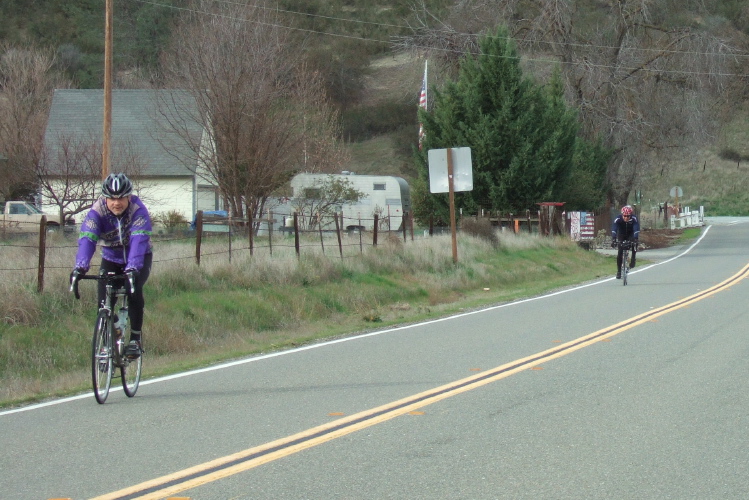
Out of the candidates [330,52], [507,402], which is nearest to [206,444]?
[507,402]

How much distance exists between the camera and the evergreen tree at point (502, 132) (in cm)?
3712

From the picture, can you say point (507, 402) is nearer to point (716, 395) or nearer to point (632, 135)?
point (716, 395)

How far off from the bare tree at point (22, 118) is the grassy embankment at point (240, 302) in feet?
62.0

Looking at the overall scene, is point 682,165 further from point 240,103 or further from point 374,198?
point 240,103

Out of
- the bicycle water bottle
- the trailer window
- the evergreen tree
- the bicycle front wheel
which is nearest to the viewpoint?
the bicycle water bottle

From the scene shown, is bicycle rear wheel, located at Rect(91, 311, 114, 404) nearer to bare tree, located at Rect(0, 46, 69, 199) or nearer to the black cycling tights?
the black cycling tights

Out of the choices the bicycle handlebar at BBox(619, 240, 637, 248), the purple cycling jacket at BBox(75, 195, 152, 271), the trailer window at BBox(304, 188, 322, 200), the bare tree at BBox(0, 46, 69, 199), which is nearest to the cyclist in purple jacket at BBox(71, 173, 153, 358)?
the purple cycling jacket at BBox(75, 195, 152, 271)

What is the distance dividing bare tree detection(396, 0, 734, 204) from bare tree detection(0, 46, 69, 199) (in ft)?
54.9

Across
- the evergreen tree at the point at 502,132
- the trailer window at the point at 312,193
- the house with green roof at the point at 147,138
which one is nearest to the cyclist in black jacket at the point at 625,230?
the evergreen tree at the point at 502,132

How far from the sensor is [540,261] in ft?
101

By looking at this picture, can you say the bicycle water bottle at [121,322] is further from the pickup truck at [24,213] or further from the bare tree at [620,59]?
the bare tree at [620,59]

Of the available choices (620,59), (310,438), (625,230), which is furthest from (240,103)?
(310,438)

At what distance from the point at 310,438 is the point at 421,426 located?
930mm

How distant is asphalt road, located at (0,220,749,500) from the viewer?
19.5 feet
